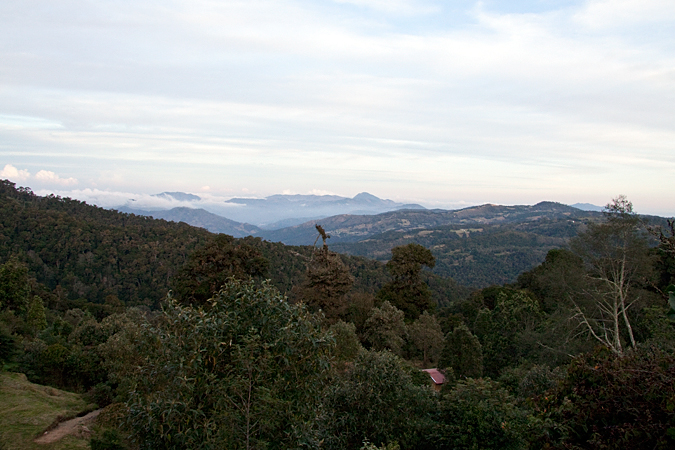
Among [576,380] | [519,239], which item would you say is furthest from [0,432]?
[519,239]

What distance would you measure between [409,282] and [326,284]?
392 inches

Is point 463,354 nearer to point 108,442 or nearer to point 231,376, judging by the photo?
point 108,442

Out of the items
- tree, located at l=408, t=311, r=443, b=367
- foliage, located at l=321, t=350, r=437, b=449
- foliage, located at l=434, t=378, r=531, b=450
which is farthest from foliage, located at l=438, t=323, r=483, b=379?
foliage, located at l=321, t=350, r=437, b=449

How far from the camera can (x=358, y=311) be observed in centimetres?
2898

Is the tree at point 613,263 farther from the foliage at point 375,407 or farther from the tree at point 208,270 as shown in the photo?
the tree at point 208,270

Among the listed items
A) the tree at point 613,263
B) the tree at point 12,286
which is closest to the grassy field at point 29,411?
the tree at point 12,286

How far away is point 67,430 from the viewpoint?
12.9 meters

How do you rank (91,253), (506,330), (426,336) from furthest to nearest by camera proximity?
(91,253) → (426,336) → (506,330)

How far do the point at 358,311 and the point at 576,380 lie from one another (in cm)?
2303

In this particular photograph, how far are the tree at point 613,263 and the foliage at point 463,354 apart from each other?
17.6ft

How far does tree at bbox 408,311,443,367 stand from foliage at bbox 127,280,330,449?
21.2 m

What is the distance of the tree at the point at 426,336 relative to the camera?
25875mm

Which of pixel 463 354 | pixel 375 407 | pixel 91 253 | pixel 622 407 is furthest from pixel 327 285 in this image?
pixel 91 253

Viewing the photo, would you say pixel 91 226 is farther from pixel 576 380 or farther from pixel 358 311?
pixel 576 380
